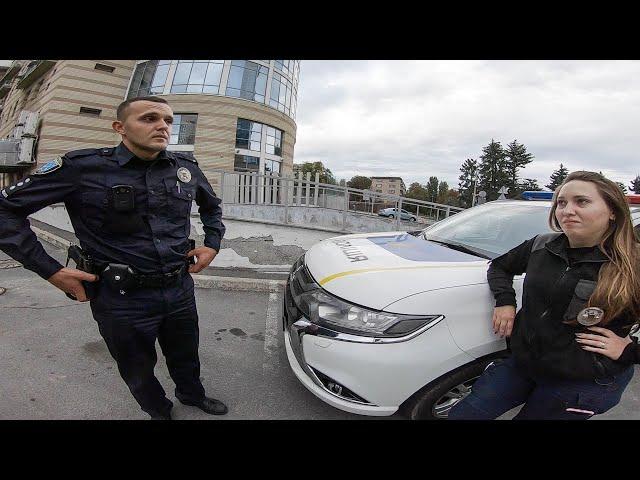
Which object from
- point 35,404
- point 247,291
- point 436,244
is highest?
point 436,244

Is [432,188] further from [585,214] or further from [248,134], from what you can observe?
[585,214]

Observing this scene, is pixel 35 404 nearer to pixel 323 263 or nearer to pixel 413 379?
pixel 323 263

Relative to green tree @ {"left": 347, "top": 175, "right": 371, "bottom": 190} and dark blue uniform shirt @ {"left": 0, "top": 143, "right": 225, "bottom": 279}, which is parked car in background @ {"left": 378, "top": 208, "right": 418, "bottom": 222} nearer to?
dark blue uniform shirt @ {"left": 0, "top": 143, "right": 225, "bottom": 279}

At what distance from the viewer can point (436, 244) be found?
253cm

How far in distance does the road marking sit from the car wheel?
4.07 feet

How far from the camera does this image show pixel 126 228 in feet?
5.42

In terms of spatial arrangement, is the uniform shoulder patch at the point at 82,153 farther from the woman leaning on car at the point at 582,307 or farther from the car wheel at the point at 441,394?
the woman leaning on car at the point at 582,307

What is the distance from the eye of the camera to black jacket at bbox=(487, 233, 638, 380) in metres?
1.35

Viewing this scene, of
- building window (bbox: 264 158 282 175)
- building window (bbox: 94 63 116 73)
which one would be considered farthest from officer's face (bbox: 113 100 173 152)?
building window (bbox: 94 63 116 73)

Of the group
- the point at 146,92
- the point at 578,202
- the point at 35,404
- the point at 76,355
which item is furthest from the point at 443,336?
the point at 146,92

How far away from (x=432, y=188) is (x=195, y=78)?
2868 inches

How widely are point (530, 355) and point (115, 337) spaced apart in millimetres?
2114

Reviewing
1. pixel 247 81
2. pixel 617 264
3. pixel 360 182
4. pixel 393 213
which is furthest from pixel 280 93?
pixel 360 182

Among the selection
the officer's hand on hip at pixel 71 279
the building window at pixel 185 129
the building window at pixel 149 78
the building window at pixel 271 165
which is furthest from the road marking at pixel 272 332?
the building window at pixel 149 78
